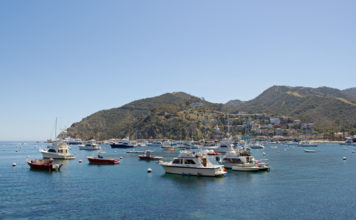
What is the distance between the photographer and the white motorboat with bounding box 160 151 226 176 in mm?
64562

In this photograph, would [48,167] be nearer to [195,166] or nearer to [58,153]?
[58,153]

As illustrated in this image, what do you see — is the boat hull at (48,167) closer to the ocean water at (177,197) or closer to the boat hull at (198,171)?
the ocean water at (177,197)

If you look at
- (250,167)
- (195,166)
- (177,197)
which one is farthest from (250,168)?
(177,197)

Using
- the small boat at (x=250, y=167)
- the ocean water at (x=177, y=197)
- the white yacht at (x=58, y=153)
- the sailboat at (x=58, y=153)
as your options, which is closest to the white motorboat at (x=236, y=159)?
the small boat at (x=250, y=167)

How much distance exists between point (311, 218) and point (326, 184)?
1034 inches

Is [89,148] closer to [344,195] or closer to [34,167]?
[34,167]

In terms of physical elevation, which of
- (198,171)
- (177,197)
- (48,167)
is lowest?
(177,197)

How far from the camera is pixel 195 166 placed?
65125 mm

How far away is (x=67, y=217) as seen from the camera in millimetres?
36500

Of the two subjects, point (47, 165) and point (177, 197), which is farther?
point (47, 165)

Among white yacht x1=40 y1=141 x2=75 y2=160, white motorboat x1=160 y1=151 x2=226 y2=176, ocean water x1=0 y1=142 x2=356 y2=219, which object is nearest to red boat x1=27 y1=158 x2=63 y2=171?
ocean water x1=0 y1=142 x2=356 y2=219

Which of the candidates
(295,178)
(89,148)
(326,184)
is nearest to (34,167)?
(295,178)

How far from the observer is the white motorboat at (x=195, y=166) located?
64.6 m

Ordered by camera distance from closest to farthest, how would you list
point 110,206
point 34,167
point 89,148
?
1. point 110,206
2. point 34,167
3. point 89,148
